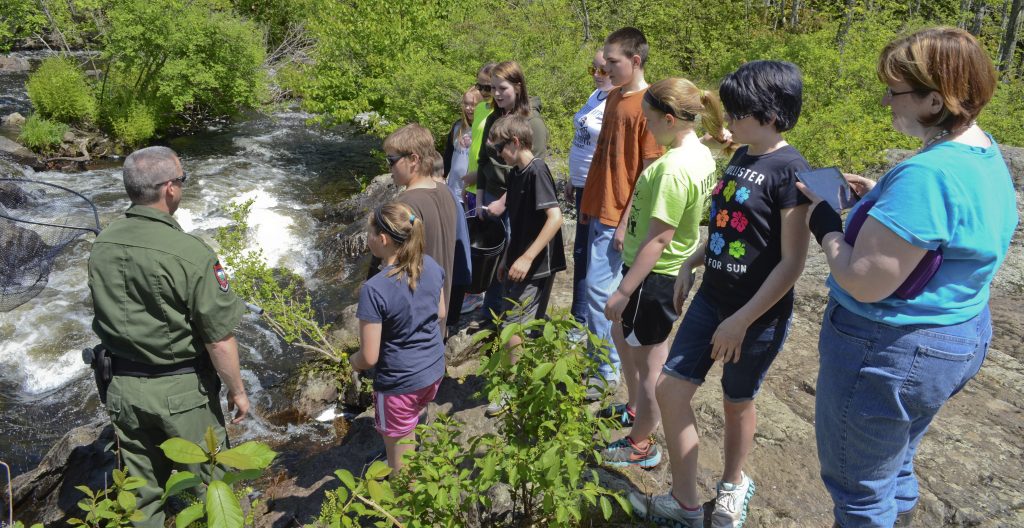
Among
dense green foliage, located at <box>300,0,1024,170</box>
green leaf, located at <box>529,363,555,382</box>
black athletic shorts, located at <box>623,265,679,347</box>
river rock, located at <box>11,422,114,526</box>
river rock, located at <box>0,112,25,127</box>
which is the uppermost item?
green leaf, located at <box>529,363,555,382</box>

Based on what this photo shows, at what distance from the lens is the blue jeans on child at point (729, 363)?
7.86 feet

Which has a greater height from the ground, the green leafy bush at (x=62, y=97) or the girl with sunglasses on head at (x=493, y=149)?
the girl with sunglasses on head at (x=493, y=149)

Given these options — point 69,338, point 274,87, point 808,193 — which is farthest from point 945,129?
point 274,87

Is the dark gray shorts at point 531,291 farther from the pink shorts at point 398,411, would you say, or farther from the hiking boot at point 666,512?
the hiking boot at point 666,512

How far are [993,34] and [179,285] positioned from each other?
25.2 metres

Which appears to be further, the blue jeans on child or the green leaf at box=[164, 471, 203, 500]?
the blue jeans on child

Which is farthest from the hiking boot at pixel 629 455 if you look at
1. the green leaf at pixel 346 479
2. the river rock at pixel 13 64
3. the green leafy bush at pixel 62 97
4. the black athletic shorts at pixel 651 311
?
the river rock at pixel 13 64

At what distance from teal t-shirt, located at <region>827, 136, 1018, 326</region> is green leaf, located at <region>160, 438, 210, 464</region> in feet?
5.76

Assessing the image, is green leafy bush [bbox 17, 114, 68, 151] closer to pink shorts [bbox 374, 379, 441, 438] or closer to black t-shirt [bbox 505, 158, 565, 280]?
black t-shirt [bbox 505, 158, 565, 280]

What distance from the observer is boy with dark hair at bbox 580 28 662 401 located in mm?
3451

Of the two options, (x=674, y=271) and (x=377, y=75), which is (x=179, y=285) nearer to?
(x=674, y=271)

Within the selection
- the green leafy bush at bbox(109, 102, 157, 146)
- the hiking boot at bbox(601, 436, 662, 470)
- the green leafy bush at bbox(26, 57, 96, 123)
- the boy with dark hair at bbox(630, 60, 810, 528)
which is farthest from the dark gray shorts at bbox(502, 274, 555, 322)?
the green leafy bush at bbox(26, 57, 96, 123)

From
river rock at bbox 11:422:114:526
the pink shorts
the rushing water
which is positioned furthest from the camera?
the rushing water

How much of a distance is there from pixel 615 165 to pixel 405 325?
1361 millimetres
